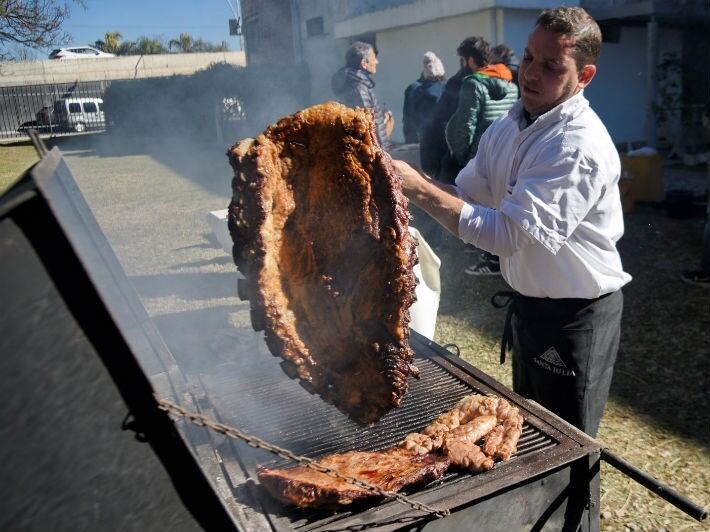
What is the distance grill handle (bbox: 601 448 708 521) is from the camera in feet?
7.09

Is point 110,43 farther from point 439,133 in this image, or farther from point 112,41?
point 439,133

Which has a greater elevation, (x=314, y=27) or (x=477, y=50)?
(x=314, y=27)

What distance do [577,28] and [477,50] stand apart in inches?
173

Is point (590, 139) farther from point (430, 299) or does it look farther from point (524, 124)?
point (430, 299)

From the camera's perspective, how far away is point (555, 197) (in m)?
2.42

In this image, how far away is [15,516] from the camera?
1254 millimetres

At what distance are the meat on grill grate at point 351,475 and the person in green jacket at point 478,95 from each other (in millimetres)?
4870

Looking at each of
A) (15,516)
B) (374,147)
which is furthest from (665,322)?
(15,516)

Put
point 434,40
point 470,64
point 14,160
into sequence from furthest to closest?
point 14,160, point 434,40, point 470,64

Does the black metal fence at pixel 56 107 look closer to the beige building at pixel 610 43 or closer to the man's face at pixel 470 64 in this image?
the beige building at pixel 610 43

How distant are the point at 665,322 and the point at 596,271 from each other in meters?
3.60

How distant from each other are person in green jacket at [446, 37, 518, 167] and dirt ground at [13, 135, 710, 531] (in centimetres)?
174

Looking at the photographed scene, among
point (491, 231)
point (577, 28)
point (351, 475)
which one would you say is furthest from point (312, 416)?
point (577, 28)

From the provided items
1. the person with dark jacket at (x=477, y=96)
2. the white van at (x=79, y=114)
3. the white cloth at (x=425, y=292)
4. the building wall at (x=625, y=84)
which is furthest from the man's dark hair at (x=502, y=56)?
the white van at (x=79, y=114)
